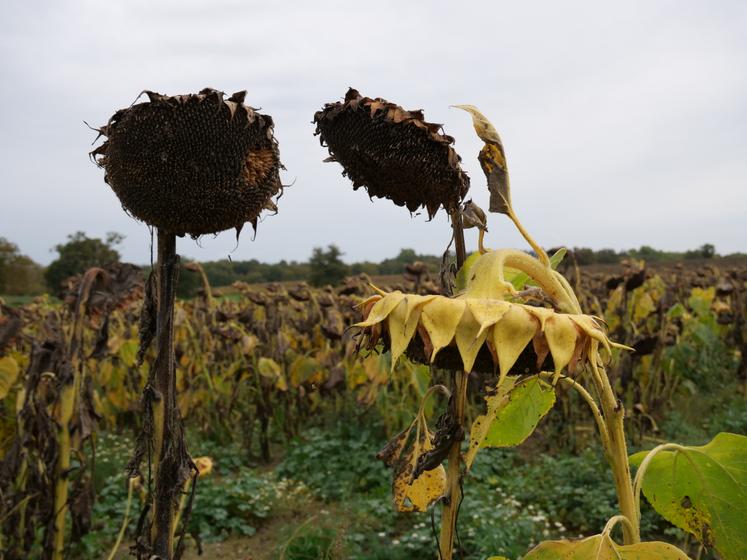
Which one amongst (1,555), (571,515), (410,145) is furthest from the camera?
(571,515)

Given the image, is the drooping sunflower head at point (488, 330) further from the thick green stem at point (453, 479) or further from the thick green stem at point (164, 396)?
the thick green stem at point (164, 396)

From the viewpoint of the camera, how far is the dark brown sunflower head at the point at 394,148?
3.28 feet

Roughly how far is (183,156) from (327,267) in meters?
20.5

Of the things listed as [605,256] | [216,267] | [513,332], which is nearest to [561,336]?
[513,332]

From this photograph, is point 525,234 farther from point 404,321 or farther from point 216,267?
point 216,267

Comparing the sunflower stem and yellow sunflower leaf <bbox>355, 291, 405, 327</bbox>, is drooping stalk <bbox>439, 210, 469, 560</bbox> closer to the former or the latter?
the sunflower stem

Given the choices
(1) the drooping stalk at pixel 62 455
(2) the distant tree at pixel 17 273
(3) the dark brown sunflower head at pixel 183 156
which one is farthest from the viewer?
(2) the distant tree at pixel 17 273

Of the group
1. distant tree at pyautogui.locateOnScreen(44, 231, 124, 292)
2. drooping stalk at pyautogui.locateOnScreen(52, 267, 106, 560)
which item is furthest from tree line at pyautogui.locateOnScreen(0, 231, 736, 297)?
drooping stalk at pyautogui.locateOnScreen(52, 267, 106, 560)

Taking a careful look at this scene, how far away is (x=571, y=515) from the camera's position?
3754mm

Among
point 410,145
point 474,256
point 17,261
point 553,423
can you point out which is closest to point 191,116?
point 410,145

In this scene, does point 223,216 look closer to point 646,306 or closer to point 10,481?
point 10,481

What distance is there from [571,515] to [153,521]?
308 centimetres

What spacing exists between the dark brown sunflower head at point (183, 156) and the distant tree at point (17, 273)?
35313mm

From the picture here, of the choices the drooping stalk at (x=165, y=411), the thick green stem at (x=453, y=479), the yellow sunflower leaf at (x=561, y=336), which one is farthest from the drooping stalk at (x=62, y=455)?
the yellow sunflower leaf at (x=561, y=336)
